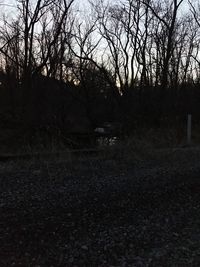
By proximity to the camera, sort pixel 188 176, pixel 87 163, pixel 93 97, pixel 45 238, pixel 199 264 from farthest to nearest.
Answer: pixel 93 97, pixel 87 163, pixel 188 176, pixel 45 238, pixel 199 264

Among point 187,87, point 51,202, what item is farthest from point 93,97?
point 51,202

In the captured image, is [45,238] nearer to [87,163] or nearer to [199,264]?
[199,264]

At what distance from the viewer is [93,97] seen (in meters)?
21.7

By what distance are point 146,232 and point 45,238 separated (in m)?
1.34

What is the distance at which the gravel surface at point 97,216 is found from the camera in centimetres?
495

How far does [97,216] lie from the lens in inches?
248

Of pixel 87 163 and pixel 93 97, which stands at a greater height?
pixel 93 97

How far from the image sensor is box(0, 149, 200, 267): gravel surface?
4953 millimetres

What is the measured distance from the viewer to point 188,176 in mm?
9844

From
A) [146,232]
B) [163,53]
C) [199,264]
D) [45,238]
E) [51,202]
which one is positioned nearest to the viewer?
[199,264]

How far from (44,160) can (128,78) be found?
1535 cm

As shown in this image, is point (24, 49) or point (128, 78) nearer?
point (24, 49)

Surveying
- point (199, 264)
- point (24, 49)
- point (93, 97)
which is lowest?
point (199, 264)

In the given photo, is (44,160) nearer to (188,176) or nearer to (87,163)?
(87,163)
